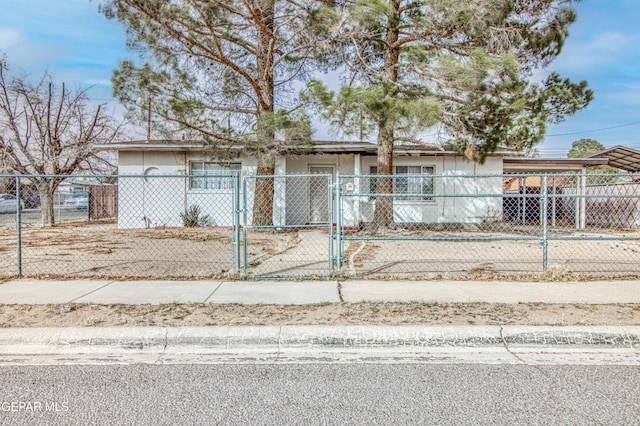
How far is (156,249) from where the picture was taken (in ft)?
37.0

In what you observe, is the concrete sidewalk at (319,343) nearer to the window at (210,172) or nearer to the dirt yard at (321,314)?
the dirt yard at (321,314)

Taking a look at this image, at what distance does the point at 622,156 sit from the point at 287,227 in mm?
18634

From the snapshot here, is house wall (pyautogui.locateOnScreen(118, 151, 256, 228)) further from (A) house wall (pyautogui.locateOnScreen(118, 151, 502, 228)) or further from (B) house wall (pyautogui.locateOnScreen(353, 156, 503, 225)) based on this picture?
(B) house wall (pyautogui.locateOnScreen(353, 156, 503, 225))

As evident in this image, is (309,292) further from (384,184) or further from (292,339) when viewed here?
(384,184)

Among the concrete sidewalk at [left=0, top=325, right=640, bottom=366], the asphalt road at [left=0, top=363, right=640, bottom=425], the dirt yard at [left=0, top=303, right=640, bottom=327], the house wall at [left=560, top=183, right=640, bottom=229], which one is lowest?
the asphalt road at [left=0, top=363, right=640, bottom=425]

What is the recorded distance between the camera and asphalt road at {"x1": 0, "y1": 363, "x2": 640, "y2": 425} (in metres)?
3.11

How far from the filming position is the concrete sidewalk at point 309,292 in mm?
5977

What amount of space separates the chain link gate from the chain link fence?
0.13 ft

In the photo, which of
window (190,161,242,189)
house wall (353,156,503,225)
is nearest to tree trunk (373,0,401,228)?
house wall (353,156,503,225)

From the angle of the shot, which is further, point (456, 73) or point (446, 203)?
point (446, 203)

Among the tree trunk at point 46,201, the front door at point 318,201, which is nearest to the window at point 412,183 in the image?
the front door at point 318,201

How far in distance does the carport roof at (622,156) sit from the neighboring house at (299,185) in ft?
2.11

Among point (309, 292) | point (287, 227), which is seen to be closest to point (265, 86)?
point (287, 227)

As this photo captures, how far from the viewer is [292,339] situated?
4.60 meters
